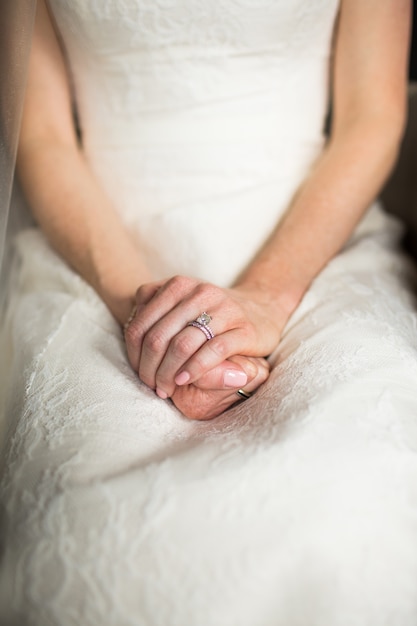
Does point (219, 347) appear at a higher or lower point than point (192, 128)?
lower

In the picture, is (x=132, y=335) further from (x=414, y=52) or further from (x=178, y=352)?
(x=414, y=52)

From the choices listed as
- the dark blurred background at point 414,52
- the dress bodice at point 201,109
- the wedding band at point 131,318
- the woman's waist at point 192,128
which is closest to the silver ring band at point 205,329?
the wedding band at point 131,318

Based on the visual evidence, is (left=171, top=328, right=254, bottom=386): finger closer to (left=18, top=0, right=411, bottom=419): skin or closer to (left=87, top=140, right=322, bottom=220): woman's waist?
(left=18, top=0, right=411, bottom=419): skin

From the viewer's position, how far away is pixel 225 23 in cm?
90

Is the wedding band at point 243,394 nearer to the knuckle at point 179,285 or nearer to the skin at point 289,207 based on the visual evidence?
the skin at point 289,207

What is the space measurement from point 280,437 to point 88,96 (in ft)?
2.30

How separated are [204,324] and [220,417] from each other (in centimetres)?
12

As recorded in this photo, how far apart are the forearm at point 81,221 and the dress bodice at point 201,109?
0.17 ft

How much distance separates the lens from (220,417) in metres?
0.74

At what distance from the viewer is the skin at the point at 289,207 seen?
805 mm

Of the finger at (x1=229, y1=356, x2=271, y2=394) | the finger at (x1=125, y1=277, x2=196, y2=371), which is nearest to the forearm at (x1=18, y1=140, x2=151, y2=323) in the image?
the finger at (x1=125, y1=277, x2=196, y2=371)

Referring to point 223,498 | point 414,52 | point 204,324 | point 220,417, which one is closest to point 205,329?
point 204,324

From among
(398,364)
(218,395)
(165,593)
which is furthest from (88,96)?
(165,593)

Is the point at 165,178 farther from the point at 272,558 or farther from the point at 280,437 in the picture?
the point at 272,558
